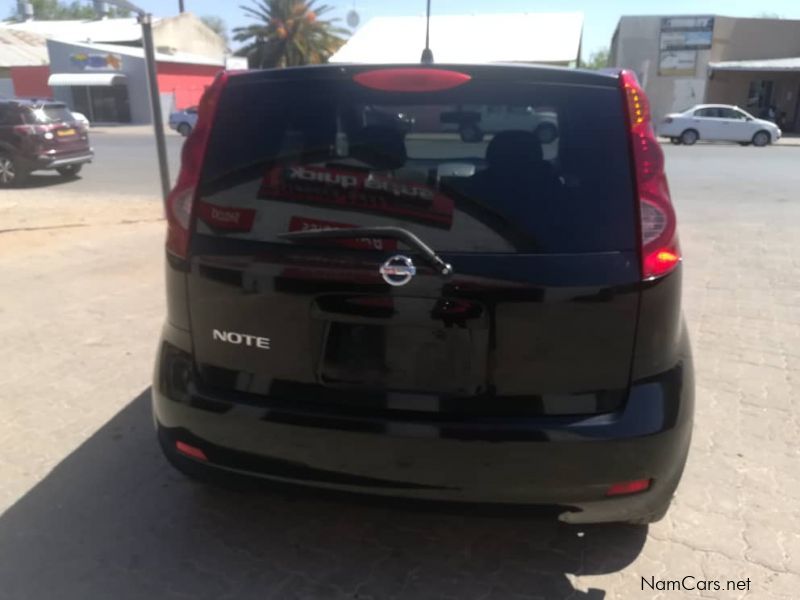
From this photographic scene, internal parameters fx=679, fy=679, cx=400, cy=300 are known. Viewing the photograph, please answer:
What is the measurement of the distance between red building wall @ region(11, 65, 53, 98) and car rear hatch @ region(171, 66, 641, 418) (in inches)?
1904

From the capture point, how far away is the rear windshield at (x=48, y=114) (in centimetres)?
1370

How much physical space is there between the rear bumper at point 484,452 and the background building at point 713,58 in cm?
3931

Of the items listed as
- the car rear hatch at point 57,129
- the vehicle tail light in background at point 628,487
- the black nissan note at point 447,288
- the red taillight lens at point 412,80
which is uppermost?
the red taillight lens at point 412,80

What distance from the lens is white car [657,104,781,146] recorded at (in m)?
24.7

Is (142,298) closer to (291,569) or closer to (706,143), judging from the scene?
(291,569)

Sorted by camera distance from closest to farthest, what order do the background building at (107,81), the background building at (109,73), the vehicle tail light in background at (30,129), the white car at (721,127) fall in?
the vehicle tail light in background at (30,129)
the white car at (721,127)
the background building at (107,81)
the background building at (109,73)

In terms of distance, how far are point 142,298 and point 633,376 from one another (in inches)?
187

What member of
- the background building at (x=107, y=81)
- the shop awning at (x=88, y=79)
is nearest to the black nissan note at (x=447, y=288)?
the background building at (x=107, y=81)

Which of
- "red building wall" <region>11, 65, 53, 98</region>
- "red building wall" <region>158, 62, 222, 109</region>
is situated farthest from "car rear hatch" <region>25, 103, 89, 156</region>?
"red building wall" <region>11, 65, 53, 98</region>

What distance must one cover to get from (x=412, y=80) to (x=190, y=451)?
1485 millimetres

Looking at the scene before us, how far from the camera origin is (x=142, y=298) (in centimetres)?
585

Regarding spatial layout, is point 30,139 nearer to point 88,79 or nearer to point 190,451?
point 190,451

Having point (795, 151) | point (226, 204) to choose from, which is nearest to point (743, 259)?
point (226, 204)

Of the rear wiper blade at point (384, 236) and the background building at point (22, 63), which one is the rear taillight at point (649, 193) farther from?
the background building at point (22, 63)
